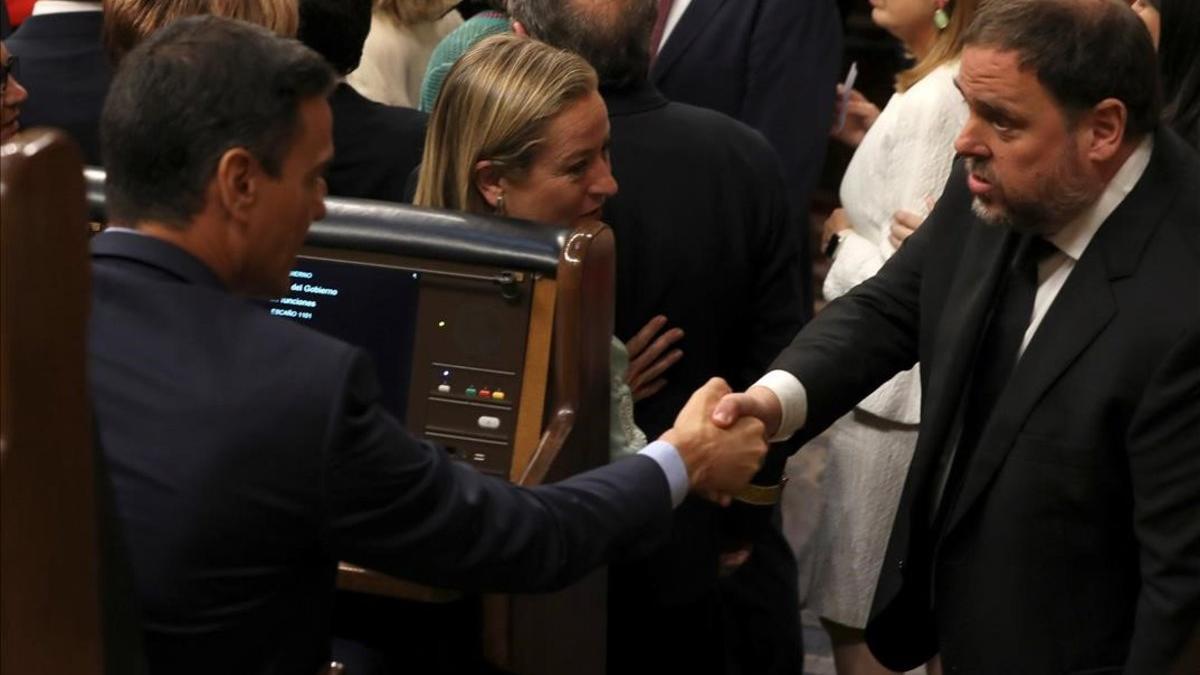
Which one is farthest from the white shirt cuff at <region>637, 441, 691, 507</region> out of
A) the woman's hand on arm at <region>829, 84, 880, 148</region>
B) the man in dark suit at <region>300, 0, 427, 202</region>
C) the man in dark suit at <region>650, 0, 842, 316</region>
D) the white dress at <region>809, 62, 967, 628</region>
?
the woman's hand on arm at <region>829, 84, 880, 148</region>

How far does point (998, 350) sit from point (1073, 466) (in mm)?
242

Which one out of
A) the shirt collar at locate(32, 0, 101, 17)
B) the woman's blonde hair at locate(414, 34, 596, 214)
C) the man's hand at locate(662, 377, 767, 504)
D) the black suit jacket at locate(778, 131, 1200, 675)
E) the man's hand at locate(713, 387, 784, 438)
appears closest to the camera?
the black suit jacket at locate(778, 131, 1200, 675)

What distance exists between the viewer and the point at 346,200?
2656 millimetres

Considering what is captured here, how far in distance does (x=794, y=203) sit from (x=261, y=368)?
2.50 metres

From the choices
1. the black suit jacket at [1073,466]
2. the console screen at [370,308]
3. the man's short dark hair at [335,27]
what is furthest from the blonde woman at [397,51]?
the black suit jacket at [1073,466]

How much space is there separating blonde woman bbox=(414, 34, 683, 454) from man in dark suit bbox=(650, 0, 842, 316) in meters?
1.36

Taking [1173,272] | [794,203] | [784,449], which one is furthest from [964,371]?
[794,203]

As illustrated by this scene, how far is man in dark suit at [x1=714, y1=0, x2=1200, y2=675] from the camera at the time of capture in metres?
2.36

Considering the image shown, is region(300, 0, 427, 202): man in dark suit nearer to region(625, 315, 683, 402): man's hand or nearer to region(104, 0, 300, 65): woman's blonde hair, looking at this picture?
region(104, 0, 300, 65): woman's blonde hair

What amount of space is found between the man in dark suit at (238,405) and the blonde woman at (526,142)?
75 cm

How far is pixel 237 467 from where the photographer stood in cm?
191

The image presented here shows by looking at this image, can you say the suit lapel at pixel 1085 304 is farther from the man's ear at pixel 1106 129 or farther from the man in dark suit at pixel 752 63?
the man in dark suit at pixel 752 63

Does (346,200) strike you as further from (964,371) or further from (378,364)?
(964,371)

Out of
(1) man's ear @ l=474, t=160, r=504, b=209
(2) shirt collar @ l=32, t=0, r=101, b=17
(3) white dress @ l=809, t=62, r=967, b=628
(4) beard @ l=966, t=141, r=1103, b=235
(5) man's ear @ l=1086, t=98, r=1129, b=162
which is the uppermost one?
(5) man's ear @ l=1086, t=98, r=1129, b=162
